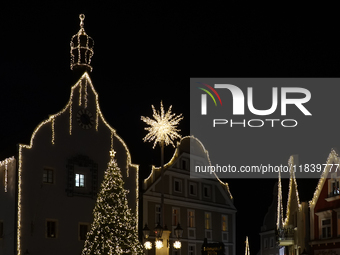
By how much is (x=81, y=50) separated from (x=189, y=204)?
47.7 feet

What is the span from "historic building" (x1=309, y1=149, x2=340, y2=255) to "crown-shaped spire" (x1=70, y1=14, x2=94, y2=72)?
17.7 meters

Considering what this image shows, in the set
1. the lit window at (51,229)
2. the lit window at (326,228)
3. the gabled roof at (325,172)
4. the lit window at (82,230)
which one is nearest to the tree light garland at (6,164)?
the lit window at (51,229)

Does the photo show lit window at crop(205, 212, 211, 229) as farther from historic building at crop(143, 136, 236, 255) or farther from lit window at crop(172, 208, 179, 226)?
lit window at crop(172, 208, 179, 226)

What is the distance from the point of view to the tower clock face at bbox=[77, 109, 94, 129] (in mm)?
45062

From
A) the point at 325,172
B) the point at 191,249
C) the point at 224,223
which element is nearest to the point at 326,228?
the point at 325,172

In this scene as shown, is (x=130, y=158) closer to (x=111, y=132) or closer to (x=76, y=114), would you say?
(x=111, y=132)

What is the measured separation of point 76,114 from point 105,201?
7.79 m

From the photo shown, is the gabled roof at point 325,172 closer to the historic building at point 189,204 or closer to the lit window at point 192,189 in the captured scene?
the historic building at point 189,204

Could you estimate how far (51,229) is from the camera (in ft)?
139


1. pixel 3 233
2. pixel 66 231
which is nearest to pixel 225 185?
pixel 66 231

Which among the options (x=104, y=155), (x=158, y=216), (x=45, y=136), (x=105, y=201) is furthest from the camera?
(x=158, y=216)

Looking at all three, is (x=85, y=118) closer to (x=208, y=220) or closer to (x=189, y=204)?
(x=189, y=204)

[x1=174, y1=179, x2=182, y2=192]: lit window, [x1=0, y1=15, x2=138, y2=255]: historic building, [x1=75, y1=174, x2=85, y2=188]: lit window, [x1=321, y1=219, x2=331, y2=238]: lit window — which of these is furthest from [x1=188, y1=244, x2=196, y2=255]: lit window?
[x1=75, y1=174, x2=85, y2=188]: lit window

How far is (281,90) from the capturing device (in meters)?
43.8
